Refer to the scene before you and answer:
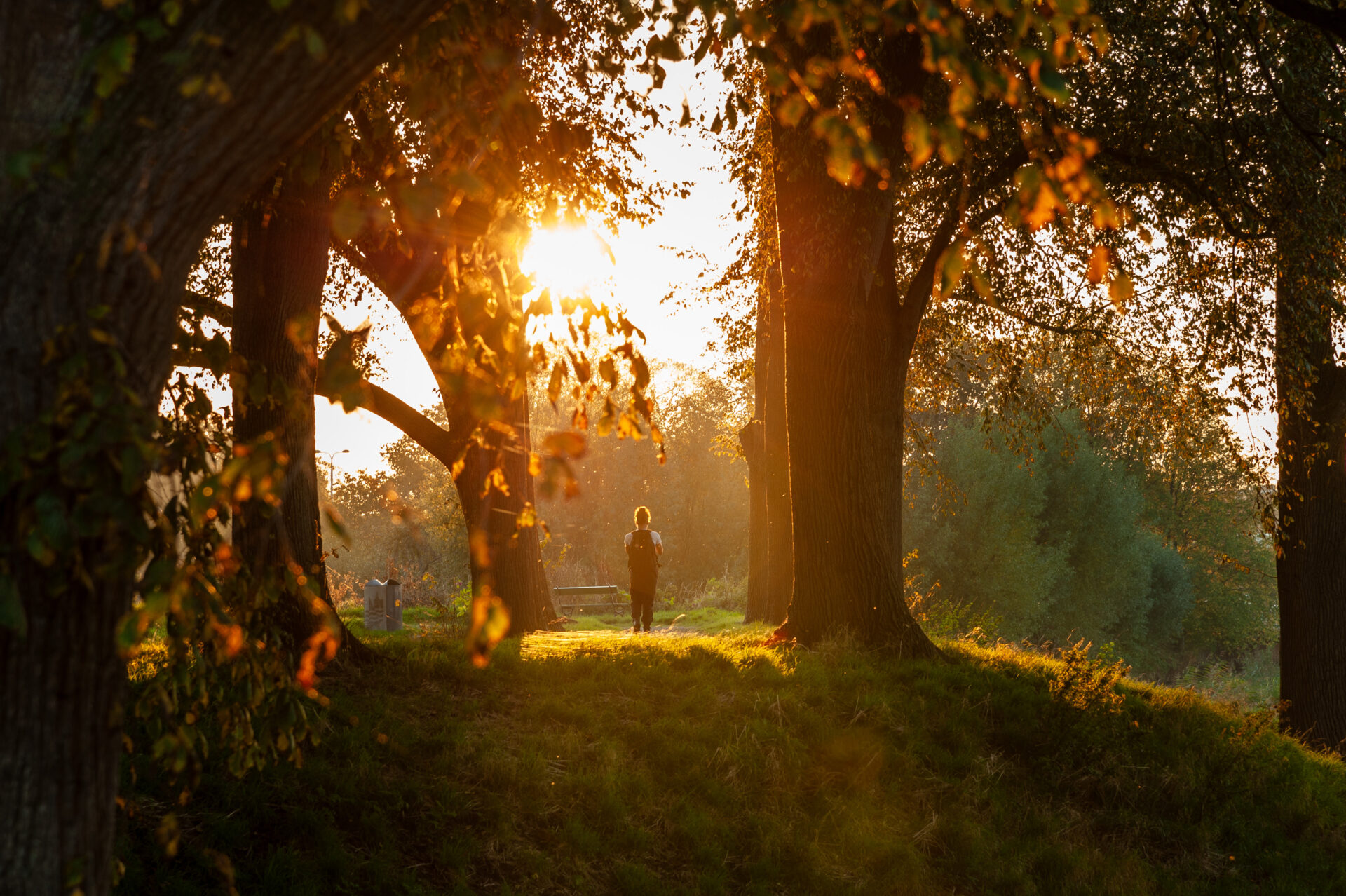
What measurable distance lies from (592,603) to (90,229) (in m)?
34.7

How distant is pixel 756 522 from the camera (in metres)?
20.0

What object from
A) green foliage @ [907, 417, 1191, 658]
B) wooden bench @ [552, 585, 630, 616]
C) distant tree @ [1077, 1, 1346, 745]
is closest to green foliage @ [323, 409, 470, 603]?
wooden bench @ [552, 585, 630, 616]

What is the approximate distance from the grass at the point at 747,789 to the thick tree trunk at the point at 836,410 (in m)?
0.55

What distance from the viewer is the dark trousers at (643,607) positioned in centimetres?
1625

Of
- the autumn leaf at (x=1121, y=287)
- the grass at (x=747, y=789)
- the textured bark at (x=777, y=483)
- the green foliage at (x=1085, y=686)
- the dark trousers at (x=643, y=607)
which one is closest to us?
the autumn leaf at (x=1121, y=287)

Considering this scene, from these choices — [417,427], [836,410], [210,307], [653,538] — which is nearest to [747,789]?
[836,410]

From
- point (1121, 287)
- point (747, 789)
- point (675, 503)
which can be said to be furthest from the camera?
point (675, 503)

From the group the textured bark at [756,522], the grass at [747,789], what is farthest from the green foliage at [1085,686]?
the textured bark at [756,522]

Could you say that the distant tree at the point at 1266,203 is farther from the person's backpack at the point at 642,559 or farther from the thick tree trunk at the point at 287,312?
the person's backpack at the point at 642,559

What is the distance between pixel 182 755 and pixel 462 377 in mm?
1361

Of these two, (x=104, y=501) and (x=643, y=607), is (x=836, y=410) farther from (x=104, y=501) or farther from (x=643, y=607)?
(x=643, y=607)

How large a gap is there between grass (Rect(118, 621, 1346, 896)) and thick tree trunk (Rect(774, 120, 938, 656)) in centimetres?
55

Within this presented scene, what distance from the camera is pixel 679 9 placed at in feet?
9.46

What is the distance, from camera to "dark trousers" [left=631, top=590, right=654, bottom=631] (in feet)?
53.3
